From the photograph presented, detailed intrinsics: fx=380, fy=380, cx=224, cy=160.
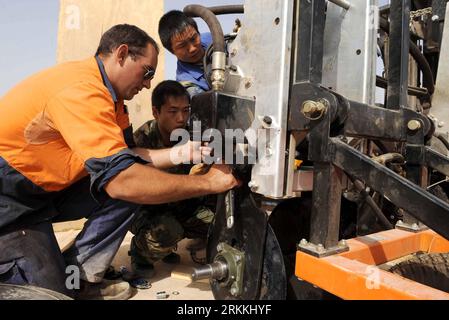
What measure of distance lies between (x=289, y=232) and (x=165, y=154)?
784 mm

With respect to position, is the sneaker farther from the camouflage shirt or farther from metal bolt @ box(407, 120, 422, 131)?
metal bolt @ box(407, 120, 422, 131)

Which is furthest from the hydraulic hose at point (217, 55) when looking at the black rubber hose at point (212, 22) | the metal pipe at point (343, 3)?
the metal pipe at point (343, 3)

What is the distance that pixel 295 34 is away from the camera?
A: 1.18 m

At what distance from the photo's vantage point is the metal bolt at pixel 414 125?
133cm

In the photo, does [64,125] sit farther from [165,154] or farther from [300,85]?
[300,85]

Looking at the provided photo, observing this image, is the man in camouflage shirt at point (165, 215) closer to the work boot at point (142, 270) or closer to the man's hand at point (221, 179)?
the work boot at point (142, 270)

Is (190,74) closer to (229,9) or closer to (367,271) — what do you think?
(229,9)

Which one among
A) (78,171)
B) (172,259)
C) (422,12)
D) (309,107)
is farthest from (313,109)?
(422,12)

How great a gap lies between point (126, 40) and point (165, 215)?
3.08 feet

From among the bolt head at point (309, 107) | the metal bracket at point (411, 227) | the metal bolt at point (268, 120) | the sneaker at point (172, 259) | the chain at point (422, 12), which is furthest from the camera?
the chain at point (422, 12)

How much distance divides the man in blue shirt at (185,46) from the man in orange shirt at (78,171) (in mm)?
804

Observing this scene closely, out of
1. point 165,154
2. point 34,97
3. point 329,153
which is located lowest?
point 165,154

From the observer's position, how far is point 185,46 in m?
2.61

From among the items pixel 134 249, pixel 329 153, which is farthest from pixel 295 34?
pixel 134 249
